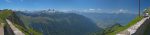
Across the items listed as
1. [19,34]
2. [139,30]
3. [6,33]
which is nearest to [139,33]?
[139,30]

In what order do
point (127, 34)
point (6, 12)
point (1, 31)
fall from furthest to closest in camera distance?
point (6, 12) → point (127, 34) → point (1, 31)

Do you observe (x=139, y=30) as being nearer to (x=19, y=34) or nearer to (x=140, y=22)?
(x=140, y=22)

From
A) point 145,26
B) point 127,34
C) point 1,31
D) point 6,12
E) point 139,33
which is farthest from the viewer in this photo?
point 6,12

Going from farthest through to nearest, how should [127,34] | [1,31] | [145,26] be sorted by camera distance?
[145,26]
[127,34]
[1,31]

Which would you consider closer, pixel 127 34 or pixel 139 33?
pixel 127 34

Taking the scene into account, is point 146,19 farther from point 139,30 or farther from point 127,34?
point 127,34

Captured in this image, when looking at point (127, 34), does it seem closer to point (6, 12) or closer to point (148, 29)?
point (148, 29)

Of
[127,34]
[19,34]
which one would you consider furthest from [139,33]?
[19,34]

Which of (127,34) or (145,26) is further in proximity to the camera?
(145,26)

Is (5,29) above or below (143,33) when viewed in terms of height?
above
